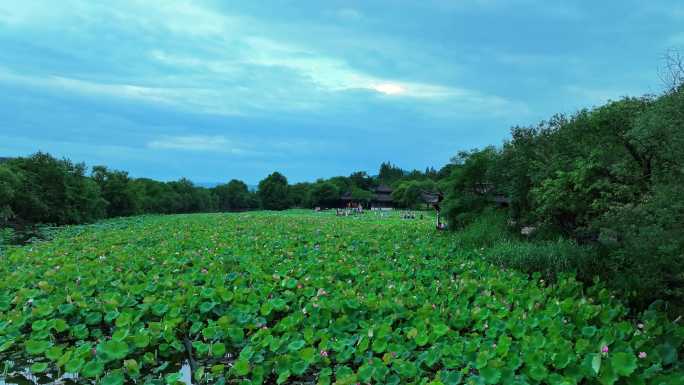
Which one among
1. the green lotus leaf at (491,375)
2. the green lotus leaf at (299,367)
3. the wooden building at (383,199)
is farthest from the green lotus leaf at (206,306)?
the wooden building at (383,199)

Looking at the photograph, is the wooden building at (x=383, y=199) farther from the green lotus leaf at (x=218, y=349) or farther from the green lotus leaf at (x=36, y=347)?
the green lotus leaf at (x=36, y=347)

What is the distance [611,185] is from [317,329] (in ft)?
20.9

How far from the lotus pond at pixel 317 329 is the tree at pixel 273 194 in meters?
54.6

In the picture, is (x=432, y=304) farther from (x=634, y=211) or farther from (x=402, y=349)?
(x=634, y=211)

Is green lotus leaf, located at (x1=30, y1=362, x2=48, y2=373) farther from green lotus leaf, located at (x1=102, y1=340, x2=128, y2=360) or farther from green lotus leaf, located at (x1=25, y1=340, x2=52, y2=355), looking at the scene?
green lotus leaf, located at (x1=102, y1=340, x2=128, y2=360)

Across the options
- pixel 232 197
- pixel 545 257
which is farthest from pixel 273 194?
pixel 545 257

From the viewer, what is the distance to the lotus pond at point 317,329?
164 inches

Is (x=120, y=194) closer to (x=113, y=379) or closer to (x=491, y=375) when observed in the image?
(x=113, y=379)

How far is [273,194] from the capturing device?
63500mm

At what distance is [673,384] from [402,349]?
2259 mm

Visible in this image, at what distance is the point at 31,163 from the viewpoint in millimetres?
28594

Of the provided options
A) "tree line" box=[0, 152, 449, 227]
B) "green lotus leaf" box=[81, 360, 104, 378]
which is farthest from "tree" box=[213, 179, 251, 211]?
"green lotus leaf" box=[81, 360, 104, 378]

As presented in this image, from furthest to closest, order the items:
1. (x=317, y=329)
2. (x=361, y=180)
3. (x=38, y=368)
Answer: (x=361, y=180), (x=317, y=329), (x=38, y=368)

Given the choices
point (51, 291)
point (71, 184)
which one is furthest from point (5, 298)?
point (71, 184)
